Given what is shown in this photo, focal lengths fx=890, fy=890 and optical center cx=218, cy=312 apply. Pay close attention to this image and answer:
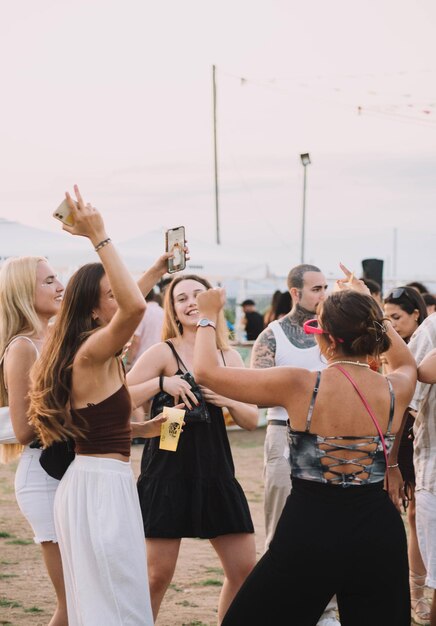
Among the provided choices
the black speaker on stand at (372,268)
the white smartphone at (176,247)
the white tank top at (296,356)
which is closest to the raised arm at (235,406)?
the white tank top at (296,356)

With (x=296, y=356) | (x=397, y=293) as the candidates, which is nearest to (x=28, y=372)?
(x=296, y=356)

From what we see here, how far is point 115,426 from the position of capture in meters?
3.76

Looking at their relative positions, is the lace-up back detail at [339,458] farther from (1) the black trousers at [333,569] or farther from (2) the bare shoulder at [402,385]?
(2) the bare shoulder at [402,385]

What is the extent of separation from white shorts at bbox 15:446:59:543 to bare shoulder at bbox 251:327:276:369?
1.86 metres

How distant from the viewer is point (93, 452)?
12.3 feet

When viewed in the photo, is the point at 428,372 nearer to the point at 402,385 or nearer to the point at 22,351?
the point at 402,385

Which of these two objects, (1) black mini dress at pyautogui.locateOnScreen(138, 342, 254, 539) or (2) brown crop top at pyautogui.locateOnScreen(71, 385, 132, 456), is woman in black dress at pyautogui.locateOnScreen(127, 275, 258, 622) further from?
(2) brown crop top at pyautogui.locateOnScreen(71, 385, 132, 456)

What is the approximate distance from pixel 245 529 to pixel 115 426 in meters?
1.30

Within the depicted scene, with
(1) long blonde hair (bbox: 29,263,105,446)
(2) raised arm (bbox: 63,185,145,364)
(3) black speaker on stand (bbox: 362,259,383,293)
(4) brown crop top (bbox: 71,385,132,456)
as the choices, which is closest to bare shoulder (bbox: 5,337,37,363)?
(1) long blonde hair (bbox: 29,263,105,446)

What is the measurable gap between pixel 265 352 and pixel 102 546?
7.77ft

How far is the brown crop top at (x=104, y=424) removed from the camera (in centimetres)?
371

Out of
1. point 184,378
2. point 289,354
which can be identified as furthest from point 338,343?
point 289,354

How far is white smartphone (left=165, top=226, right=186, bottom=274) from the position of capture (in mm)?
4246

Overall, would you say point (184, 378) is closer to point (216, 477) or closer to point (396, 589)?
point (216, 477)
